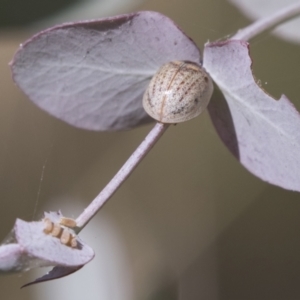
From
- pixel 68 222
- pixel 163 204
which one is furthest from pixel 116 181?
pixel 163 204

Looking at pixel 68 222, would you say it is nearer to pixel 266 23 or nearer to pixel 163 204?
pixel 266 23

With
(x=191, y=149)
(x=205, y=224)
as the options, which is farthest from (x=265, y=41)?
→ (x=205, y=224)

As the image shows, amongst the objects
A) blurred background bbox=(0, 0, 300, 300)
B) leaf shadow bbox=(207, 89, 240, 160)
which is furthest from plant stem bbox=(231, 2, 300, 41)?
blurred background bbox=(0, 0, 300, 300)

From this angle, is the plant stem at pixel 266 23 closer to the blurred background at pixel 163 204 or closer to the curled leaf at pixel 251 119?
the curled leaf at pixel 251 119

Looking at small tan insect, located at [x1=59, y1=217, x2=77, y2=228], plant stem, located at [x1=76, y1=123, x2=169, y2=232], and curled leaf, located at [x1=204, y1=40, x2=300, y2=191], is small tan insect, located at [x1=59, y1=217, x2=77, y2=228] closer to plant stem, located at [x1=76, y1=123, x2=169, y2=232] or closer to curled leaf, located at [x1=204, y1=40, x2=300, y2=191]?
plant stem, located at [x1=76, y1=123, x2=169, y2=232]

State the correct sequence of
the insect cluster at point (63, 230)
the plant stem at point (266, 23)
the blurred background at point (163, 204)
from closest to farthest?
the insect cluster at point (63, 230) → the plant stem at point (266, 23) → the blurred background at point (163, 204)

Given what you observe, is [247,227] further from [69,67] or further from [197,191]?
[69,67]

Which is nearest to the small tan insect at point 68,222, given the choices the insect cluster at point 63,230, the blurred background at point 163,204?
the insect cluster at point 63,230
